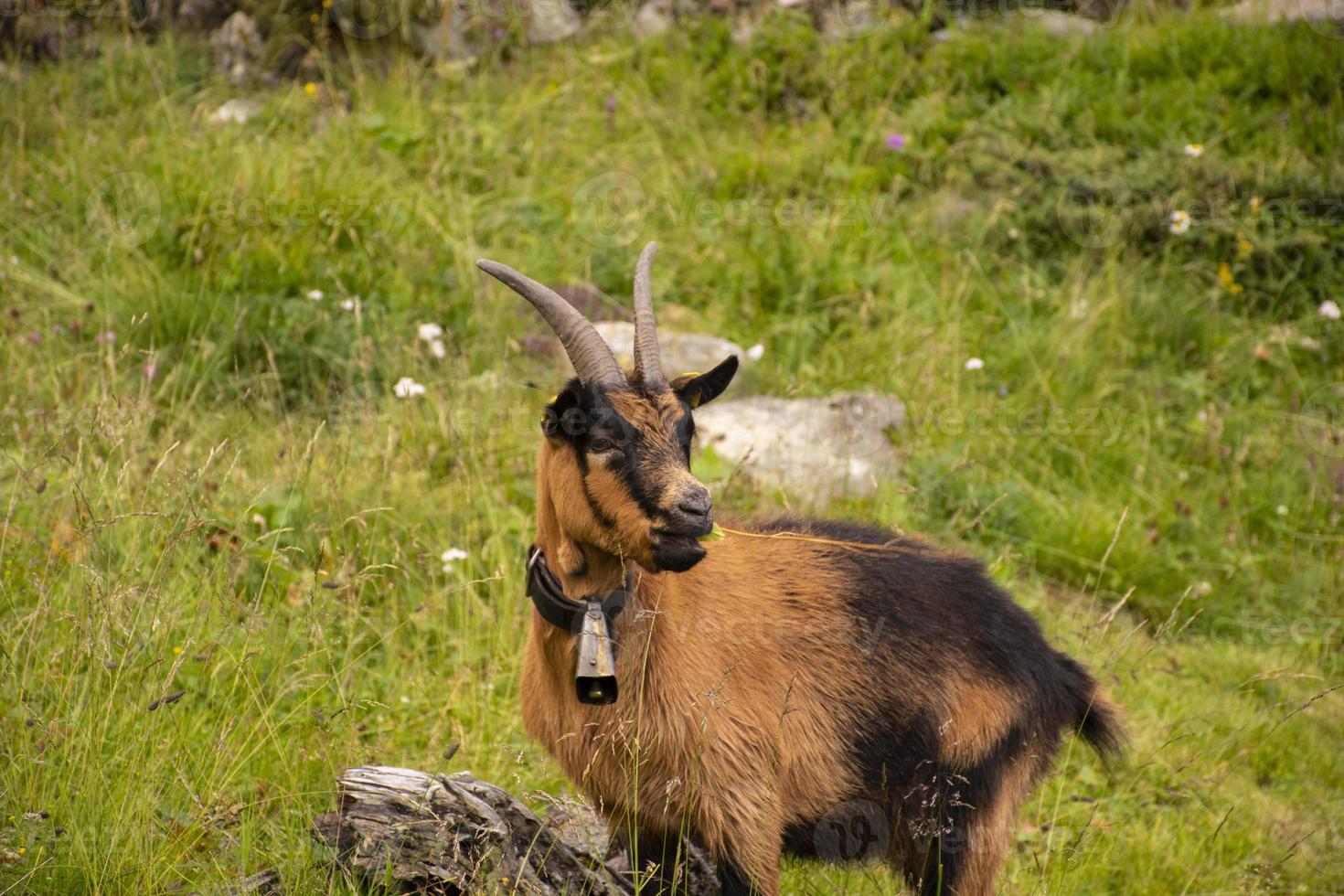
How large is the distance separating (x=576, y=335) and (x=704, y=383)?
1.35 feet

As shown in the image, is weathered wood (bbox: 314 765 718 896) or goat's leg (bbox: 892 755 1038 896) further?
goat's leg (bbox: 892 755 1038 896)

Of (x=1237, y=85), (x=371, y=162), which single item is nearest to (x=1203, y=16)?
(x=1237, y=85)

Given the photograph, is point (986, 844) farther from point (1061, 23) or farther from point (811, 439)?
point (1061, 23)

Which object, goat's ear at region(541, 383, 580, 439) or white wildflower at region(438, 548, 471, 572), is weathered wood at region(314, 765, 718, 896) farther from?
white wildflower at region(438, 548, 471, 572)

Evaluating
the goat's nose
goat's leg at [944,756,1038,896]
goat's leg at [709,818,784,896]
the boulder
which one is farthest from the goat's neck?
the boulder

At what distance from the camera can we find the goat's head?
10.4 ft

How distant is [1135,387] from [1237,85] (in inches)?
105

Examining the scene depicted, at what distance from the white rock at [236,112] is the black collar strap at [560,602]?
5.48m

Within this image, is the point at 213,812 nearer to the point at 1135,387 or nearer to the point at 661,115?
the point at 1135,387

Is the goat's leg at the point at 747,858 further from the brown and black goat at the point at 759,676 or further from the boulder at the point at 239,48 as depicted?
the boulder at the point at 239,48

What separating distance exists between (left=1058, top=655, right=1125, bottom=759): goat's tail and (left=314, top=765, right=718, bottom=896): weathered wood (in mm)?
1403

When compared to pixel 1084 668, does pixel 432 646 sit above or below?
below

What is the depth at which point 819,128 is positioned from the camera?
8406mm

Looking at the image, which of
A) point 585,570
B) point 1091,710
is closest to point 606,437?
point 585,570
